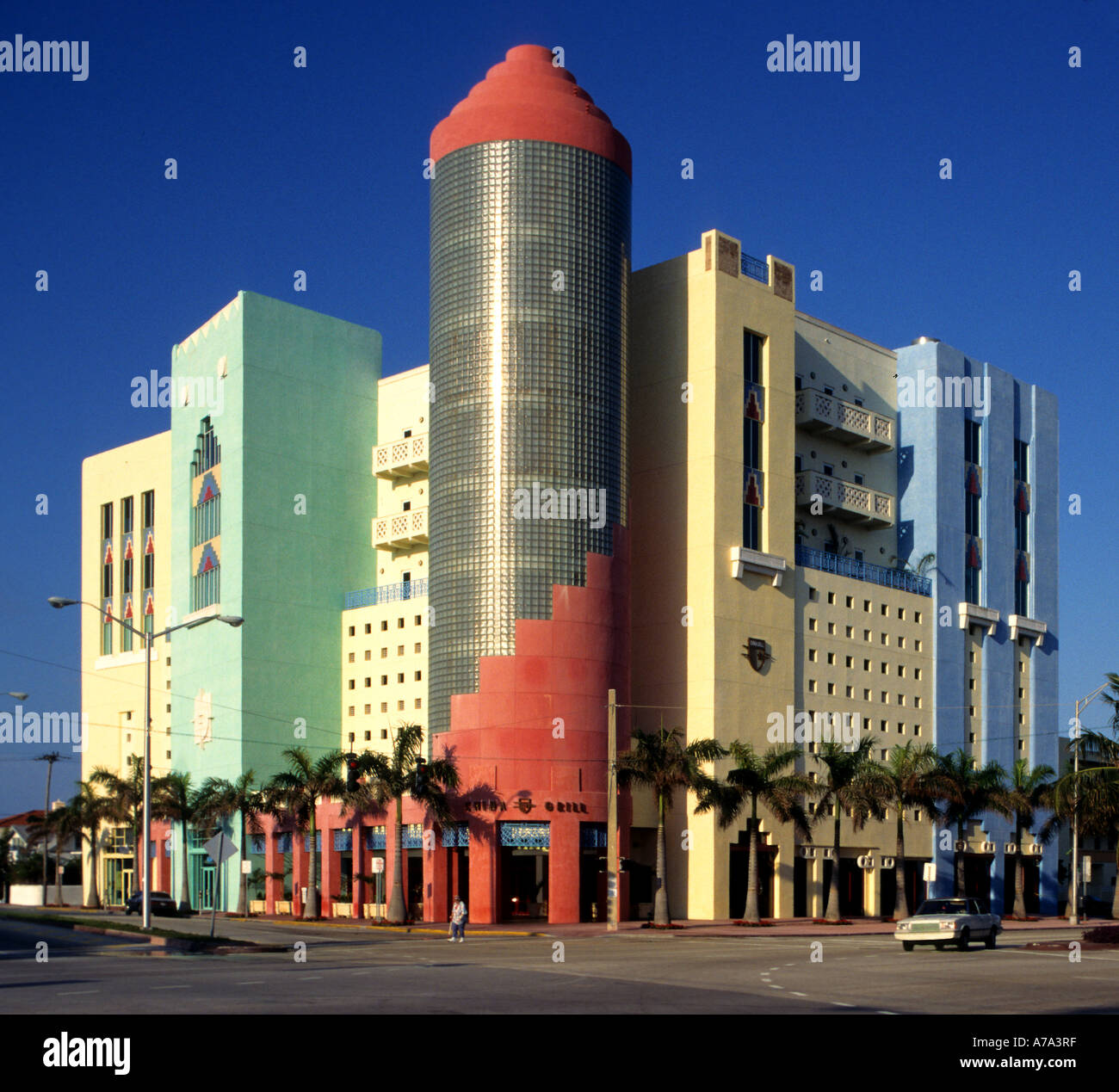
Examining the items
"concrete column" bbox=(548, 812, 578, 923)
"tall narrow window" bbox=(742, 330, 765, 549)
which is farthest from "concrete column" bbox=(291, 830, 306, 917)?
"tall narrow window" bbox=(742, 330, 765, 549)

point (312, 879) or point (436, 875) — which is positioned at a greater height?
point (436, 875)

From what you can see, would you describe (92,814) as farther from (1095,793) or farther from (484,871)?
(1095,793)

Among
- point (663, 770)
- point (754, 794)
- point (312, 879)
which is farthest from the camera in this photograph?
point (312, 879)

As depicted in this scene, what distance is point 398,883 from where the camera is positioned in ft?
202

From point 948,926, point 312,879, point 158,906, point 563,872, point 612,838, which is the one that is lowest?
point 158,906

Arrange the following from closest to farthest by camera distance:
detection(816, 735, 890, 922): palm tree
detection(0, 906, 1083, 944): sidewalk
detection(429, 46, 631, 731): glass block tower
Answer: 1. detection(0, 906, 1083, 944): sidewalk
2. detection(816, 735, 890, 922): palm tree
3. detection(429, 46, 631, 731): glass block tower

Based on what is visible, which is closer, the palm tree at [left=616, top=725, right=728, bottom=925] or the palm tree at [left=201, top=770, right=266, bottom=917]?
the palm tree at [left=616, top=725, right=728, bottom=925]

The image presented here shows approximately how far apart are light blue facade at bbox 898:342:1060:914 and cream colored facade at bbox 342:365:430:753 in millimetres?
29365

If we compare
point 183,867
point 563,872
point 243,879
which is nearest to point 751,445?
point 563,872

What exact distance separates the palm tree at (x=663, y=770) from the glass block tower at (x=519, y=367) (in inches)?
316

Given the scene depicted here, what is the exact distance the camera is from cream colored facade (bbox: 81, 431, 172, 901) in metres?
92.3

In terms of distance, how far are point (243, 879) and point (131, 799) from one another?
15508mm

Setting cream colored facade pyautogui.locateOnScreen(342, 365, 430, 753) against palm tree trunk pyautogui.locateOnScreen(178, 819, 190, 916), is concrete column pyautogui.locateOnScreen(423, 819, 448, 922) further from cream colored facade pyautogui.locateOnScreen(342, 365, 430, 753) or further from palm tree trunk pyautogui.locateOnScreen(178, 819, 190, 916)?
palm tree trunk pyautogui.locateOnScreen(178, 819, 190, 916)

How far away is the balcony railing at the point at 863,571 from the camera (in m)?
79.4
